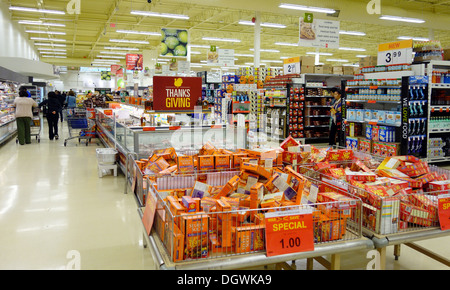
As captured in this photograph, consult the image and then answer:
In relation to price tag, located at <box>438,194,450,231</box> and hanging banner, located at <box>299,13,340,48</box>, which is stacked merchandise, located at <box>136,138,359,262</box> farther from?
hanging banner, located at <box>299,13,340,48</box>

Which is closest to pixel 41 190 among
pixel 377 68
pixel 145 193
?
pixel 145 193

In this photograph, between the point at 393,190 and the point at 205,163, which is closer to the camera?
the point at 393,190

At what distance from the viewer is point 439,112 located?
26.6ft

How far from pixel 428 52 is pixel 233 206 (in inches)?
278

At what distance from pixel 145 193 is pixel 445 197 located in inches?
87.6

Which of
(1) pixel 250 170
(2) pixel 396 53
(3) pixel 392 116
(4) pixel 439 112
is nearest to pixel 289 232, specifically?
(1) pixel 250 170

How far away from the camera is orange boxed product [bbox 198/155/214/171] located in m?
3.43

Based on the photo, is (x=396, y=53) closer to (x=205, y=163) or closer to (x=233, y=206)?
(x=205, y=163)

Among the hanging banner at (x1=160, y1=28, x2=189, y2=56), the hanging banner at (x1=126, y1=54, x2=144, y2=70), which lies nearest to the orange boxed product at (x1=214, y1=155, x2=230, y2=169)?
the hanging banner at (x1=160, y1=28, x2=189, y2=56)

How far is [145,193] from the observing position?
301 centimetres

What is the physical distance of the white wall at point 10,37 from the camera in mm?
15469

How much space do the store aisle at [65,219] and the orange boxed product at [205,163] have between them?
1.08 meters

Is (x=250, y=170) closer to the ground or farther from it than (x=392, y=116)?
closer to the ground

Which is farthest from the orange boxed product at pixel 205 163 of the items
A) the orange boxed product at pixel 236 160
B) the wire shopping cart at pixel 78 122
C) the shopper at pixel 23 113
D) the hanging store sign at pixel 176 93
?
the shopper at pixel 23 113
